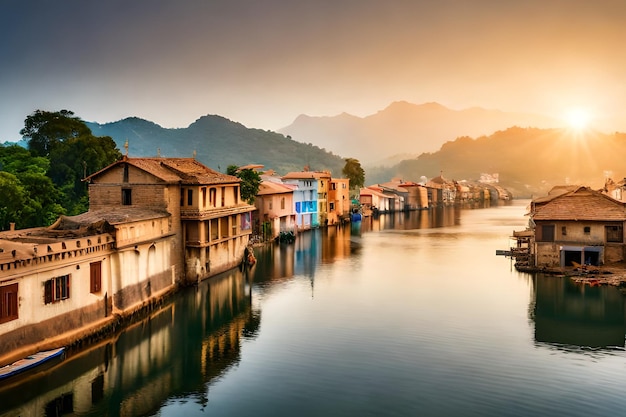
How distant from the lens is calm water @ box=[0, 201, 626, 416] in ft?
67.7

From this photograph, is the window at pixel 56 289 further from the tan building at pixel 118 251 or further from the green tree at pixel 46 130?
the green tree at pixel 46 130

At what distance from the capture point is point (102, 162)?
57.5 meters

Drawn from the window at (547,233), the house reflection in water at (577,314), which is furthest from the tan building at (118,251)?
the window at (547,233)

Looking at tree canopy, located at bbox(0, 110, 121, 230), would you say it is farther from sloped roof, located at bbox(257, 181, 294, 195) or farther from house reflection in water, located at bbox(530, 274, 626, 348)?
house reflection in water, located at bbox(530, 274, 626, 348)

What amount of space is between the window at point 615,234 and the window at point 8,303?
37929mm

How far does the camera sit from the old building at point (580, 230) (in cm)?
4162

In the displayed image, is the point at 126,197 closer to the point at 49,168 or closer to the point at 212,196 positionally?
the point at 212,196

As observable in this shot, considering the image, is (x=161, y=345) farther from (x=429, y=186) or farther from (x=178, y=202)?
(x=429, y=186)

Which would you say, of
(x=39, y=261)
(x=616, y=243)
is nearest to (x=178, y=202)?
(x=39, y=261)

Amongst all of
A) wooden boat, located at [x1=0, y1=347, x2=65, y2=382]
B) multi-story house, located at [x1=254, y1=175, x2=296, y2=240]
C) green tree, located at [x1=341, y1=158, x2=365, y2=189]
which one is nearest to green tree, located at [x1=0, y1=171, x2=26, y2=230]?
wooden boat, located at [x1=0, y1=347, x2=65, y2=382]

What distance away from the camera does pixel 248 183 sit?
6075 centimetres

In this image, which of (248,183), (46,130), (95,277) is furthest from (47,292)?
(46,130)

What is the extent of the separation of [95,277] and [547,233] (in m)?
32.1

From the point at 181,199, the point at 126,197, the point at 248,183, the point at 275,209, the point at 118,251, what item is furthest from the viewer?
→ the point at 275,209
